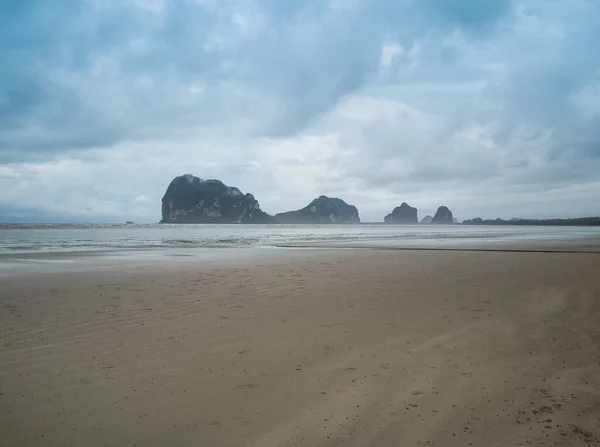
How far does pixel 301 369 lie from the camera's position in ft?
17.2

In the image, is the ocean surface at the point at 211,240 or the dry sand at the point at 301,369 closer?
the dry sand at the point at 301,369

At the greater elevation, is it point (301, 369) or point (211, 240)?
point (211, 240)

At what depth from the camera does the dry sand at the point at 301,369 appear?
12.2 feet

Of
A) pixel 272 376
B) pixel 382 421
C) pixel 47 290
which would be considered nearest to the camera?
pixel 382 421

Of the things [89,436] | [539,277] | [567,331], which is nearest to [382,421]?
[89,436]

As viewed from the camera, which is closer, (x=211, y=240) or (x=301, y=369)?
(x=301, y=369)

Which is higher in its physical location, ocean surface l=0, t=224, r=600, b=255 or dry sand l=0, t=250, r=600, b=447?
ocean surface l=0, t=224, r=600, b=255

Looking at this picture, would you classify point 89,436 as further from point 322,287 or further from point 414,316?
point 322,287

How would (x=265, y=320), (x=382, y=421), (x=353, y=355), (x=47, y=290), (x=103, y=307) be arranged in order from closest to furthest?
(x=382, y=421) < (x=353, y=355) < (x=265, y=320) < (x=103, y=307) < (x=47, y=290)

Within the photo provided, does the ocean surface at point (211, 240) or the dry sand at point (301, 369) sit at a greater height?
the ocean surface at point (211, 240)

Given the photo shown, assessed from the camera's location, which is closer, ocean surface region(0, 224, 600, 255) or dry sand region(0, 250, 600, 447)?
dry sand region(0, 250, 600, 447)

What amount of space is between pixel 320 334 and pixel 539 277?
10.9 meters

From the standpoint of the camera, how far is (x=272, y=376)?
4980mm

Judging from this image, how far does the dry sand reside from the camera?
3713mm
